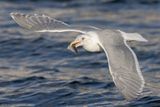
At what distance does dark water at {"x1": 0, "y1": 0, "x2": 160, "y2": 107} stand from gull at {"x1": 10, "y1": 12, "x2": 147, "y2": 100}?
2.94ft

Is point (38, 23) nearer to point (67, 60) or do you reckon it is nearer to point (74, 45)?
point (74, 45)

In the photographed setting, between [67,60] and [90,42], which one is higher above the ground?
[90,42]

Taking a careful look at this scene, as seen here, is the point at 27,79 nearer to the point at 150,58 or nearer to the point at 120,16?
the point at 150,58

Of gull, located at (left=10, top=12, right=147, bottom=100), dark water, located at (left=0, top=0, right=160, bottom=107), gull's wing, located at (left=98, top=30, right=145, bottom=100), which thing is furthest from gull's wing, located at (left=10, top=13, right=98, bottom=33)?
dark water, located at (left=0, top=0, right=160, bottom=107)

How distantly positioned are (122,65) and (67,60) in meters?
3.72

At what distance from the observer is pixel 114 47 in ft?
28.6

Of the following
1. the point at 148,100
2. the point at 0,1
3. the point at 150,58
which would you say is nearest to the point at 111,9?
the point at 0,1

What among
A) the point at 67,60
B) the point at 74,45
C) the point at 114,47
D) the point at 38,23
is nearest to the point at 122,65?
the point at 114,47

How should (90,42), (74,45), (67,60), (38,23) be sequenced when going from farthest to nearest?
(67,60) < (38,23) < (74,45) < (90,42)

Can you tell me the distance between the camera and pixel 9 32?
44.5 feet

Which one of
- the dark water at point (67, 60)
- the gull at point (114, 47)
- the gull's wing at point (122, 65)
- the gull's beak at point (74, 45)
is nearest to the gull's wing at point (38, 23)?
the gull at point (114, 47)

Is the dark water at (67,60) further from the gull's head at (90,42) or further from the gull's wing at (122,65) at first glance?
the gull's wing at (122,65)

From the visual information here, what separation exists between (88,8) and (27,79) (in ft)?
15.7

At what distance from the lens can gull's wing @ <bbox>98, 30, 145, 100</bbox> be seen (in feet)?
25.8
